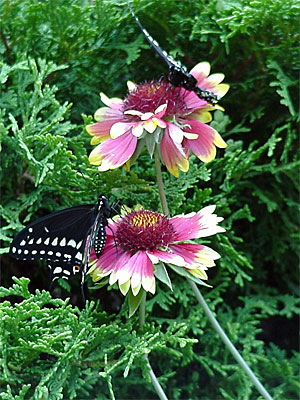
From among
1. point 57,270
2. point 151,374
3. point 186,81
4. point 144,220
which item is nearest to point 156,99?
point 186,81

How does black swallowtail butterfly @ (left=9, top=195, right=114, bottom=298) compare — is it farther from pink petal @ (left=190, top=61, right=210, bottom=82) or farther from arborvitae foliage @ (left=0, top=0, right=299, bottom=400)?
pink petal @ (left=190, top=61, right=210, bottom=82)

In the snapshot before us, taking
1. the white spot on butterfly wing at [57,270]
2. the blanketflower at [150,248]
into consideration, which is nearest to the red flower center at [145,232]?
the blanketflower at [150,248]

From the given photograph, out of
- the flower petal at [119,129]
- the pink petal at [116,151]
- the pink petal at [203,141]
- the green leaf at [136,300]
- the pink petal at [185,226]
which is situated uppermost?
the flower petal at [119,129]

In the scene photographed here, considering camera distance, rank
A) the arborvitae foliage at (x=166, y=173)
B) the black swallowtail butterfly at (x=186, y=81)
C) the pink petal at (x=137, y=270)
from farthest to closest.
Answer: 1. the arborvitae foliage at (x=166, y=173)
2. the black swallowtail butterfly at (x=186, y=81)
3. the pink petal at (x=137, y=270)

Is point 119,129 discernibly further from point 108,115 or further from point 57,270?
point 57,270

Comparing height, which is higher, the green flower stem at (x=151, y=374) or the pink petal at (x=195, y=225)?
the pink petal at (x=195, y=225)

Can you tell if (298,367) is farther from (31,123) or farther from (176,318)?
(31,123)

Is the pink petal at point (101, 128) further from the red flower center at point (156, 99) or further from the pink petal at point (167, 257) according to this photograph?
the pink petal at point (167, 257)

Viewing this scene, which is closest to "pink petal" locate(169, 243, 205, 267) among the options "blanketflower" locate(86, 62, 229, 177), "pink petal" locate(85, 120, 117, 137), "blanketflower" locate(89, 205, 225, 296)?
"blanketflower" locate(89, 205, 225, 296)
